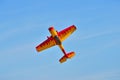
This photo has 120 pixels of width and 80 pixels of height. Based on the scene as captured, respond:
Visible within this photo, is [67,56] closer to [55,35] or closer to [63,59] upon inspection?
[63,59]

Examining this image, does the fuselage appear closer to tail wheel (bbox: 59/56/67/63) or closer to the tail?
tail wheel (bbox: 59/56/67/63)

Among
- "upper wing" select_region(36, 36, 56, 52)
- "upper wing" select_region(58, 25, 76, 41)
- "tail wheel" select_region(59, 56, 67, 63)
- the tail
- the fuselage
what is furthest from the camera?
the tail

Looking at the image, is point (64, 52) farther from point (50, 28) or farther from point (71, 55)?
point (50, 28)

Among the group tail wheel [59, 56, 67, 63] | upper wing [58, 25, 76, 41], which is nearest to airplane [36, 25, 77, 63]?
upper wing [58, 25, 76, 41]

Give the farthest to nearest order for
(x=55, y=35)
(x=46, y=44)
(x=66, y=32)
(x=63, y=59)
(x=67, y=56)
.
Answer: (x=67, y=56) → (x=63, y=59) → (x=46, y=44) → (x=66, y=32) → (x=55, y=35)

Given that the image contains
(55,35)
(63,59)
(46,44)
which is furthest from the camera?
(63,59)

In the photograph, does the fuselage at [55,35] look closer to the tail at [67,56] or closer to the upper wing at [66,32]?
the upper wing at [66,32]

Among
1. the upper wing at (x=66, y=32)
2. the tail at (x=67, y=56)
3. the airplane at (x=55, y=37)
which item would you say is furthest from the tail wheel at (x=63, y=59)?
the upper wing at (x=66, y=32)

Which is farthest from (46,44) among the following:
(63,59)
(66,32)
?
(63,59)

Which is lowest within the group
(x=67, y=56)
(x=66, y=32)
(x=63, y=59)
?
(x=63, y=59)

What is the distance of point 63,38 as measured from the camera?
6585 inches

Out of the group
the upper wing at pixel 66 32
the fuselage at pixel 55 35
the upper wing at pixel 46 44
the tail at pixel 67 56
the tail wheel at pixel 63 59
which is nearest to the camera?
the fuselage at pixel 55 35

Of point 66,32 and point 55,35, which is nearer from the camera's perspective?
point 55,35

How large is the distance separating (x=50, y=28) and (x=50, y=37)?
481 centimetres
